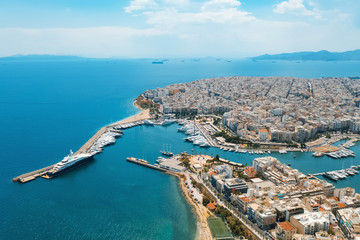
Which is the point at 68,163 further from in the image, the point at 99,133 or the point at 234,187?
the point at 234,187

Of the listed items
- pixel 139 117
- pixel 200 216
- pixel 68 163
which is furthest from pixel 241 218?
pixel 139 117

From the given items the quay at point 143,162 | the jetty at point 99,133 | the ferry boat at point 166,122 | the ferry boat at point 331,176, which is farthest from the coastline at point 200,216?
the ferry boat at point 166,122

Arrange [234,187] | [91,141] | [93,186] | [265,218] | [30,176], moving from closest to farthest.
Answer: [265,218], [234,187], [93,186], [30,176], [91,141]

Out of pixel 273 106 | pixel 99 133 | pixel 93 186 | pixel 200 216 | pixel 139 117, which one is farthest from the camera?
pixel 273 106

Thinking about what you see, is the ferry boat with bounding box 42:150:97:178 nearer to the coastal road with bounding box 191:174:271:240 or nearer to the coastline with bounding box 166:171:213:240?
the coastline with bounding box 166:171:213:240

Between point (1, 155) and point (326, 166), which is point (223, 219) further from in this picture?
point (1, 155)

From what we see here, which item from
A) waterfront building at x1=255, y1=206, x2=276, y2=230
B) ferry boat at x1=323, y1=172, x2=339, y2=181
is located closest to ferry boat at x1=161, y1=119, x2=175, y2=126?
ferry boat at x1=323, y1=172, x2=339, y2=181
